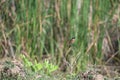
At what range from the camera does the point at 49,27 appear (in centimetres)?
392

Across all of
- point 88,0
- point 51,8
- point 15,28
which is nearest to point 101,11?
point 88,0

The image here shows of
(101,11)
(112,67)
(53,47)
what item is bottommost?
(112,67)

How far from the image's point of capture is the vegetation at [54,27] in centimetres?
372

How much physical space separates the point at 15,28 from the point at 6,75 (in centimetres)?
156

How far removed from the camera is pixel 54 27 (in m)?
3.94

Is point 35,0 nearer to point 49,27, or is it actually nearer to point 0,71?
point 49,27

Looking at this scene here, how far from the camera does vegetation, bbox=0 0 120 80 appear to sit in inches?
147

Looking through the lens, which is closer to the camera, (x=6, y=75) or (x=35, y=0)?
(x=6, y=75)

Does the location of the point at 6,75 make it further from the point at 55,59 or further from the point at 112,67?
the point at 112,67

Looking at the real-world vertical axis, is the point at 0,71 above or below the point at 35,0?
below

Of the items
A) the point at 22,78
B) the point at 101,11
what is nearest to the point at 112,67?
the point at 101,11

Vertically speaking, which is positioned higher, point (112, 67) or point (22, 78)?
point (22, 78)

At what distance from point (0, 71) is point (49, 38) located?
5.60 ft

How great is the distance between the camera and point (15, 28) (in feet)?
12.3
